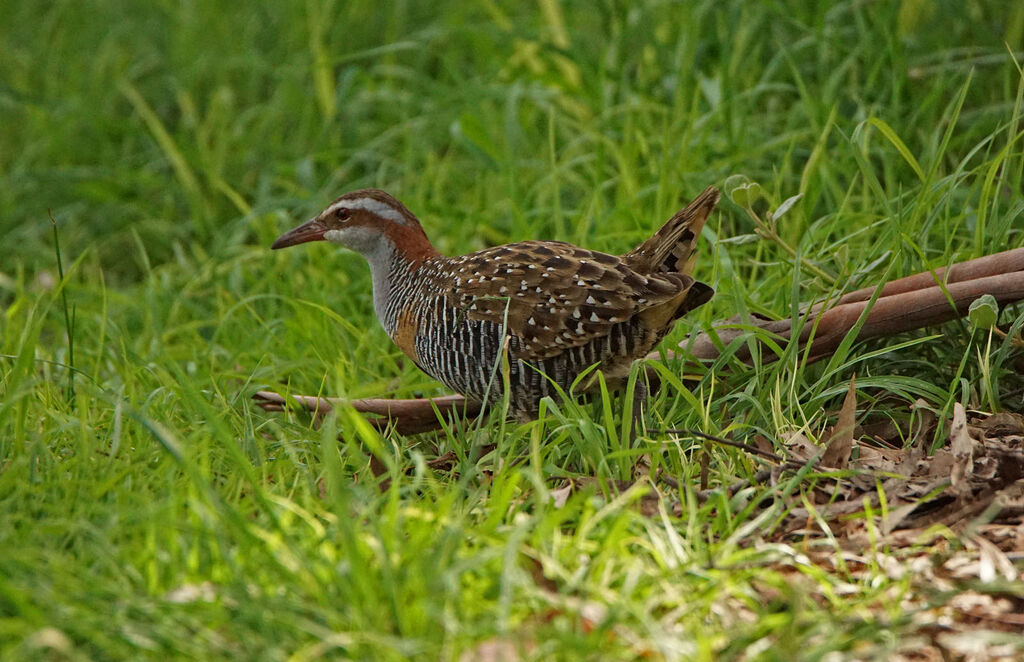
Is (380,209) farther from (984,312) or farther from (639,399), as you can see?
(984,312)

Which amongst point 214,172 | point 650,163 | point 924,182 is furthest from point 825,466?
point 214,172

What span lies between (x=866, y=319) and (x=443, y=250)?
233 cm

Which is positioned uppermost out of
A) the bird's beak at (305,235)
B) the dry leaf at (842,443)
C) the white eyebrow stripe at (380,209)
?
the white eyebrow stripe at (380,209)

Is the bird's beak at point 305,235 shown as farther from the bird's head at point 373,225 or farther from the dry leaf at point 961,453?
the dry leaf at point 961,453

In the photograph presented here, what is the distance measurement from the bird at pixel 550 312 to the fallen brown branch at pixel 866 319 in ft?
0.57

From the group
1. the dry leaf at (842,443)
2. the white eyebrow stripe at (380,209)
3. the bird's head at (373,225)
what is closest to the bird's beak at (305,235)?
the bird's head at (373,225)

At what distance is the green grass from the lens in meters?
2.45

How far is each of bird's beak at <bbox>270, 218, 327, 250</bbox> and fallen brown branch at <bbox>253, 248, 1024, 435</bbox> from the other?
0.75 m

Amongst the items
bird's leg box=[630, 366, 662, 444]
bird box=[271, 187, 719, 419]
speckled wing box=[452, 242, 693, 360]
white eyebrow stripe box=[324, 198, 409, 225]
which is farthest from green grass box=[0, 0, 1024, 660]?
white eyebrow stripe box=[324, 198, 409, 225]

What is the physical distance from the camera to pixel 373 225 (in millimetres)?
4426

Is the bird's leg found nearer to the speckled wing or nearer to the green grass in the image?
the green grass

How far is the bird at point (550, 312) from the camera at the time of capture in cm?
367

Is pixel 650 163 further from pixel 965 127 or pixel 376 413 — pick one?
pixel 376 413

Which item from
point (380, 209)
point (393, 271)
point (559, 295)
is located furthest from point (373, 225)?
point (559, 295)
